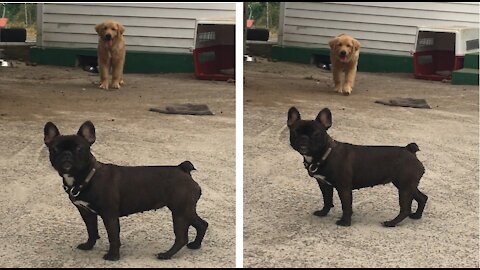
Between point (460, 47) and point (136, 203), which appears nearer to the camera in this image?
point (136, 203)

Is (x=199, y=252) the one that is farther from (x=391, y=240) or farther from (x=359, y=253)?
(x=391, y=240)

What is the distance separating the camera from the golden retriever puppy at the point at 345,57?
398cm

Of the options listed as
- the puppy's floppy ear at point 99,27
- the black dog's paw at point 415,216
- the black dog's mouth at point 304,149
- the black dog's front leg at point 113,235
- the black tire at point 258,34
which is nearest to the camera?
the black dog's front leg at point 113,235

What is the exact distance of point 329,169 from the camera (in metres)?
2.39

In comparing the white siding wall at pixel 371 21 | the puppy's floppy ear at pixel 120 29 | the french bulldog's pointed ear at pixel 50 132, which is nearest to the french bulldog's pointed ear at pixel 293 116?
the french bulldog's pointed ear at pixel 50 132

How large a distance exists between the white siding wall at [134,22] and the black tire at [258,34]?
1.58 m

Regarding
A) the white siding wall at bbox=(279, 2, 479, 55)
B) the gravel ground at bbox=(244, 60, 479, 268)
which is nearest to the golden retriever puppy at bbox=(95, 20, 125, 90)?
the gravel ground at bbox=(244, 60, 479, 268)

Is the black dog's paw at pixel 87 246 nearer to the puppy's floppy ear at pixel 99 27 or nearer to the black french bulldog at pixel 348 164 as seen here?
the black french bulldog at pixel 348 164

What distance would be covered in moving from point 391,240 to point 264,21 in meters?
1.39

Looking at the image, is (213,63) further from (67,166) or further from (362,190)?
(67,166)

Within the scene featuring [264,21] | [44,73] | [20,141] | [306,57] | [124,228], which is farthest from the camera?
[44,73]

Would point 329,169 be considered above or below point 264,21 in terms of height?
below

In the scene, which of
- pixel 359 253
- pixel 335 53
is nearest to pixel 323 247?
pixel 359 253

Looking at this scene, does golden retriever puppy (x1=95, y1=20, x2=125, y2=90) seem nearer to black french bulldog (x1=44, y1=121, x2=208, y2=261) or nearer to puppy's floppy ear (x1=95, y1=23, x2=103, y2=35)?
puppy's floppy ear (x1=95, y1=23, x2=103, y2=35)
